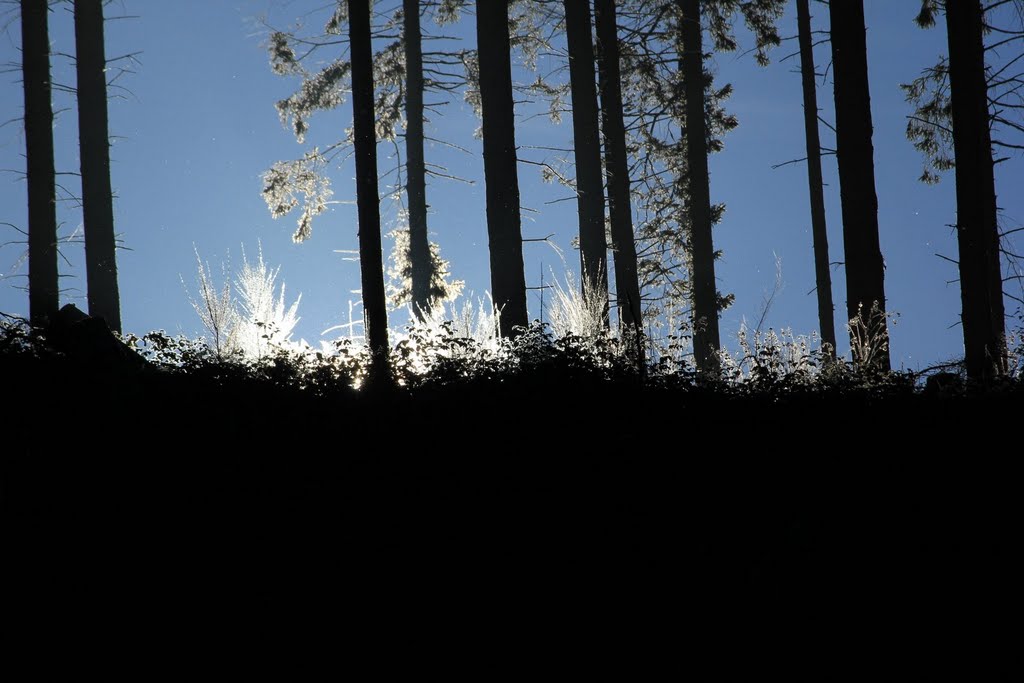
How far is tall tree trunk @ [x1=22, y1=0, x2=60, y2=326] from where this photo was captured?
406 inches

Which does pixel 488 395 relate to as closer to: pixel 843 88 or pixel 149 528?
pixel 149 528

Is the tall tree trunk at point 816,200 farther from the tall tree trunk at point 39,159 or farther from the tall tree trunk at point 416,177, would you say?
the tall tree trunk at point 39,159

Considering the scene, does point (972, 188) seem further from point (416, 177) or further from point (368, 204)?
point (416, 177)

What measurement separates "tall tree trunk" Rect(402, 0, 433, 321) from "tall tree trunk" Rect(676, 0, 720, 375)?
13.6 ft

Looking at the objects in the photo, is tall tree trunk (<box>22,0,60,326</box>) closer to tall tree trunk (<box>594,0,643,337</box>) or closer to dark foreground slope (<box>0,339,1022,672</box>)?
dark foreground slope (<box>0,339,1022,672</box>)

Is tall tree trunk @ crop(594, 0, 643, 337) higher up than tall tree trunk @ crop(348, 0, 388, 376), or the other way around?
tall tree trunk @ crop(594, 0, 643, 337)

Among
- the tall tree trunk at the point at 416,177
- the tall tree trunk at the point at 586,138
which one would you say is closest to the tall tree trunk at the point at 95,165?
the tall tree trunk at the point at 416,177

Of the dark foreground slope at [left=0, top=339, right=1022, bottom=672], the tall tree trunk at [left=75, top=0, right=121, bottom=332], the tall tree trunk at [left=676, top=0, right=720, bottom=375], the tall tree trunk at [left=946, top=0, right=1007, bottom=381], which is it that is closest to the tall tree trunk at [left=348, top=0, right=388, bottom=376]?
the dark foreground slope at [left=0, top=339, right=1022, bottom=672]

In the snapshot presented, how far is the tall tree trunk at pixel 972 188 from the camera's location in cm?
813

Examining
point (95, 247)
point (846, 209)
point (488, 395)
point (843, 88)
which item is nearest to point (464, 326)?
point (488, 395)

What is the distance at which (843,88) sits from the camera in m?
8.39

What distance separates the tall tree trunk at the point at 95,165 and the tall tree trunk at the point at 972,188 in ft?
31.4

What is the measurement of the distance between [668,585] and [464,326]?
3296 mm

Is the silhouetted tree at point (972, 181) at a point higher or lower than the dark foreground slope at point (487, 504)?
higher
